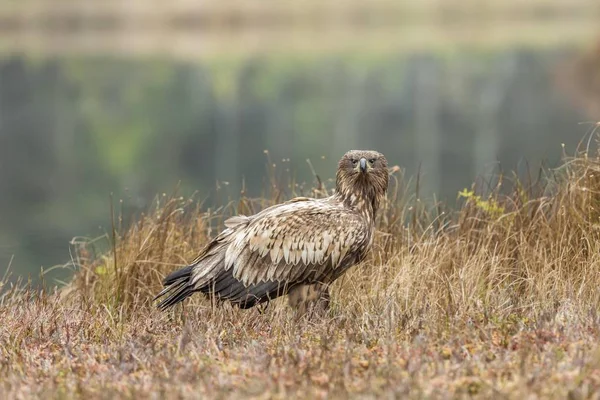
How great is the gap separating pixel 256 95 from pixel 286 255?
127 feet

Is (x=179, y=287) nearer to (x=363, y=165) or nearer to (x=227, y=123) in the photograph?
(x=363, y=165)

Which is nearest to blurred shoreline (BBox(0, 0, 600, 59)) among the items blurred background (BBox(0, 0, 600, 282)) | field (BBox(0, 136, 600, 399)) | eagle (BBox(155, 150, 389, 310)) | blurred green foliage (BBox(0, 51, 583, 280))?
blurred background (BBox(0, 0, 600, 282))

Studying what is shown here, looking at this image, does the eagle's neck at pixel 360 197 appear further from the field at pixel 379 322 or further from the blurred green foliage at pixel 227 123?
the blurred green foliage at pixel 227 123

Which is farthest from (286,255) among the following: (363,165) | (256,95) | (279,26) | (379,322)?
(279,26)

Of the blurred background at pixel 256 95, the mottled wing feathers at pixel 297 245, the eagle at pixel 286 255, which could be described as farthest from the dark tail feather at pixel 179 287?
the blurred background at pixel 256 95

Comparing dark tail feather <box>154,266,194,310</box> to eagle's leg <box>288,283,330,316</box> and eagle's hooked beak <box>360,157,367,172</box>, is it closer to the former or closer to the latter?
eagle's leg <box>288,283,330,316</box>

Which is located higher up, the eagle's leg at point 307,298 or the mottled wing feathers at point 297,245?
the mottled wing feathers at point 297,245

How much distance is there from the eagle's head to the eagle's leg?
567mm

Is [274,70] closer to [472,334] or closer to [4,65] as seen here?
[4,65]

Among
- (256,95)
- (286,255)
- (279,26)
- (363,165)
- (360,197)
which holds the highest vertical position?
(363,165)

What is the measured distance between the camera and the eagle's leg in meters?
7.18

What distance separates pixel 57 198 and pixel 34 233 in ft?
Result: 16.0

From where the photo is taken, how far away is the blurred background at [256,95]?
24375 millimetres

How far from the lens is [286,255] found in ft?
23.2
